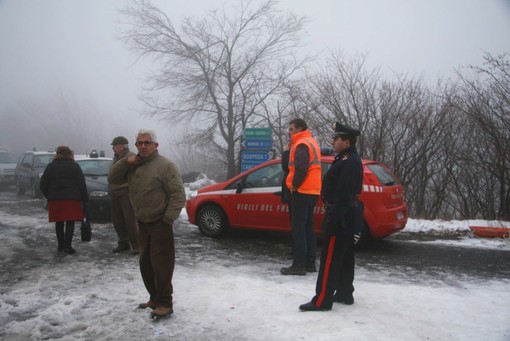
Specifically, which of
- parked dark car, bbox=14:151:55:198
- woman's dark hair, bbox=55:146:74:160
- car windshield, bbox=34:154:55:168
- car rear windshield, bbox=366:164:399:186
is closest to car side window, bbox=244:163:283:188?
car rear windshield, bbox=366:164:399:186

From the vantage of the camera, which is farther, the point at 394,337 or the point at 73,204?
the point at 73,204

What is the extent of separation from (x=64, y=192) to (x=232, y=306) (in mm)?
3599

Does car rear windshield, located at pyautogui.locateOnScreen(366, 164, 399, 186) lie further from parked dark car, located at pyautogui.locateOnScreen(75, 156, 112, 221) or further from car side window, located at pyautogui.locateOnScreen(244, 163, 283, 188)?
parked dark car, located at pyautogui.locateOnScreen(75, 156, 112, 221)

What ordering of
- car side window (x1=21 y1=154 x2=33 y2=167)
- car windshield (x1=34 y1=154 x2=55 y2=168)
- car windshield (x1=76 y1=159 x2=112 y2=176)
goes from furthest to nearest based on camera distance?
1. car side window (x1=21 y1=154 x2=33 y2=167)
2. car windshield (x1=34 y1=154 x2=55 y2=168)
3. car windshield (x1=76 y1=159 x2=112 y2=176)

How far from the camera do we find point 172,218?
3.82m

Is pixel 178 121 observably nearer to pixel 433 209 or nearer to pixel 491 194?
pixel 433 209

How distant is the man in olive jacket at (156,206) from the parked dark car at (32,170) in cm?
1103

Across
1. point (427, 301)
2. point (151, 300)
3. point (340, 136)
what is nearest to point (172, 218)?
point (151, 300)

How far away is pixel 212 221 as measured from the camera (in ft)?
25.8

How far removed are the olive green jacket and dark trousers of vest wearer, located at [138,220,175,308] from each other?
10cm

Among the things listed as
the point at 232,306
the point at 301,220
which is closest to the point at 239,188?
the point at 301,220

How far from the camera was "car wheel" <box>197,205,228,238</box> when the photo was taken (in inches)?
307

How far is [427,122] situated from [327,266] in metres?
10.9

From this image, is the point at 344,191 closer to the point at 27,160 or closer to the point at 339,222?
the point at 339,222
